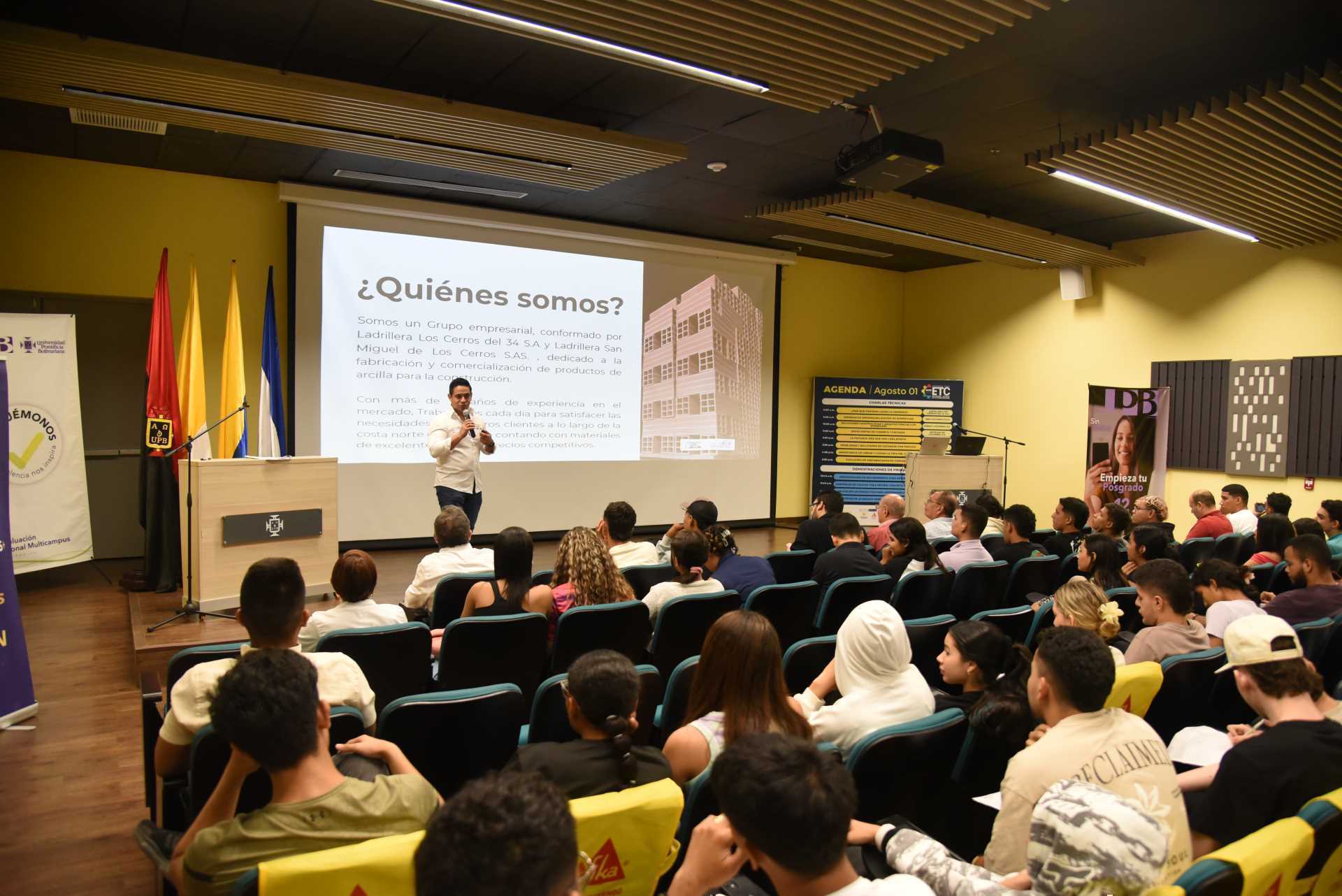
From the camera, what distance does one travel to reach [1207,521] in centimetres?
645

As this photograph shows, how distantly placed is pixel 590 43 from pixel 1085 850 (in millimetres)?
3998

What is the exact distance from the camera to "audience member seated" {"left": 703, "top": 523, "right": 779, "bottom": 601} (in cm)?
411

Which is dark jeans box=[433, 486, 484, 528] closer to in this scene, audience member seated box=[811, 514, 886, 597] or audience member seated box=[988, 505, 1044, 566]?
audience member seated box=[811, 514, 886, 597]

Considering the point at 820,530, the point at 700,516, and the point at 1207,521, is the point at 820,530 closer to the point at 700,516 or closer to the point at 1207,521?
the point at 700,516

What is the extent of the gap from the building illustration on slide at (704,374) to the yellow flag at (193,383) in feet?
15.6

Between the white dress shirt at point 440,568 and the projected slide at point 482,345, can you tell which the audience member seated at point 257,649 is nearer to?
the white dress shirt at point 440,568

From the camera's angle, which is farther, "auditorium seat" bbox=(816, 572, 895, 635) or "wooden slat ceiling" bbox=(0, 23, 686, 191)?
"wooden slat ceiling" bbox=(0, 23, 686, 191)

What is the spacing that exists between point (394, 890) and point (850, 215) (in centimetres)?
754

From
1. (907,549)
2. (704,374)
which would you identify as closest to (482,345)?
(704,374)

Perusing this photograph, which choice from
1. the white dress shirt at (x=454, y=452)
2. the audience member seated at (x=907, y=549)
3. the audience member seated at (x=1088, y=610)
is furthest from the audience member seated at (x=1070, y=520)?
the white dress shirt at (x=454, y=452)

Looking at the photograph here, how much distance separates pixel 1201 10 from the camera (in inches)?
170

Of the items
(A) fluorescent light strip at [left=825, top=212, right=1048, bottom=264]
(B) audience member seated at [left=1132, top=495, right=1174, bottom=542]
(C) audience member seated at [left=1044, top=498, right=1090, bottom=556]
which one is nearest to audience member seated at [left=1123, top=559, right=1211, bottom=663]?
(C) audience member seated at [left=1044, top=498, right=1090, bottom=556]

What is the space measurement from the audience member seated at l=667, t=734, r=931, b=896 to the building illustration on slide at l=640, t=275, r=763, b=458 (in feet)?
27.8

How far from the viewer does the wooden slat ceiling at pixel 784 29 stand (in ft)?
12.5
